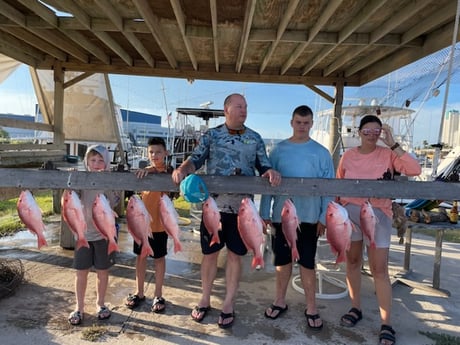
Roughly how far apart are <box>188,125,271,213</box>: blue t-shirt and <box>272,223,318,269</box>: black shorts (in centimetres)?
52

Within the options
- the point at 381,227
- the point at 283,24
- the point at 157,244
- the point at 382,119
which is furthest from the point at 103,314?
the point at 382,119

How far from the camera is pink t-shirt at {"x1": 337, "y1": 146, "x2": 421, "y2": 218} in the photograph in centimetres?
289

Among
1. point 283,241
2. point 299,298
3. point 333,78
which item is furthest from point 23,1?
point 333,78

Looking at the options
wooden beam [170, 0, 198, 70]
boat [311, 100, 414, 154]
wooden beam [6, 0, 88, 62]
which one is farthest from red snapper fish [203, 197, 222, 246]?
boat [311, 100, 414, 154]

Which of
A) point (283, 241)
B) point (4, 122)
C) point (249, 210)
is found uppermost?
point (4, 122)

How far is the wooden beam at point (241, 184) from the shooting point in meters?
2.46

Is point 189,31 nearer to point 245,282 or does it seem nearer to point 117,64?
point 117,64

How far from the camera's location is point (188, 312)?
3.54 meters

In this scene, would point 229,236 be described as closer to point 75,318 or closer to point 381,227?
point 381,227

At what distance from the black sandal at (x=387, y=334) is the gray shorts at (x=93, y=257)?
2.54m

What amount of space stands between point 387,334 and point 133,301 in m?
2.42

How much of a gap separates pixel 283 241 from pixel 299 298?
1140 millimetres

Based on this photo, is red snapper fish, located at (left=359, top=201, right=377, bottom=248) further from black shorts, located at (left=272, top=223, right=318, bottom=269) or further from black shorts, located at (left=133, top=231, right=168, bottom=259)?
black shorts, located at (left=133, top=231, right=168, bottom=259)

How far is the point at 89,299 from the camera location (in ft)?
12.1
